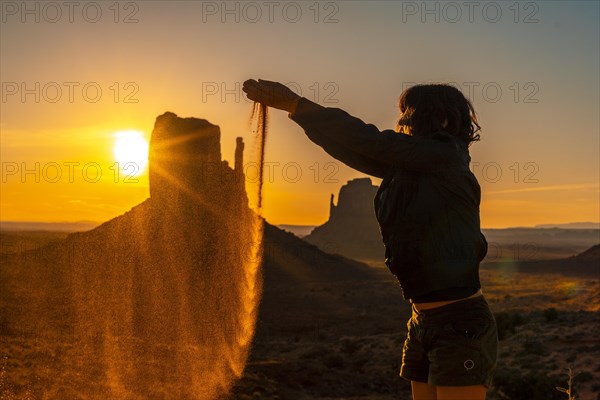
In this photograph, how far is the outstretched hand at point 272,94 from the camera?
218 cm

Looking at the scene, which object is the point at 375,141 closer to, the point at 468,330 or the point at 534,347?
the point at 468,330

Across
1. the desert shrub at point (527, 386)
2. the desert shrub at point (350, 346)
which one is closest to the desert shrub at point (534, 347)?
the desert shrub at point (527, 386)

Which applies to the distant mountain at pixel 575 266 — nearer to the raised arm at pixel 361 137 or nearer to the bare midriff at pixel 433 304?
the bare midriff at pixel 433 304

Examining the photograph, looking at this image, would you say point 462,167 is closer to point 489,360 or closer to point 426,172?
point 426,172

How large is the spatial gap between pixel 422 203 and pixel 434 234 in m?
0.10

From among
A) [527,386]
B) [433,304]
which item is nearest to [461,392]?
[433,304]

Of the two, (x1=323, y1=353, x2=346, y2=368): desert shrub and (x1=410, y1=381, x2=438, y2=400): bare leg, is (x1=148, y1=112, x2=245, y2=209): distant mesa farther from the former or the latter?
(x1=410, y1=381, x2=438, y2=400): bare leg

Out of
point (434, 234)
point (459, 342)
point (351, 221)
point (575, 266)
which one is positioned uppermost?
point (434, 234)

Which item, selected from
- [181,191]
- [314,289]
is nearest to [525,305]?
[314,289]

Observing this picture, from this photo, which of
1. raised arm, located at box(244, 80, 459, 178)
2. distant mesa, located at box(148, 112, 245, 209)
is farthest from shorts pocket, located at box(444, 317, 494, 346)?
distant mesa, located at box(148, 112, 245, 209)

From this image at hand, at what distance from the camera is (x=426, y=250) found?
2041 millimetres

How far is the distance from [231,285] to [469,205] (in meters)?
50.7

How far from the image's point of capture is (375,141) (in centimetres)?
206

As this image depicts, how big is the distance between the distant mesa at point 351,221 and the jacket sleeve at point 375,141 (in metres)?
143
